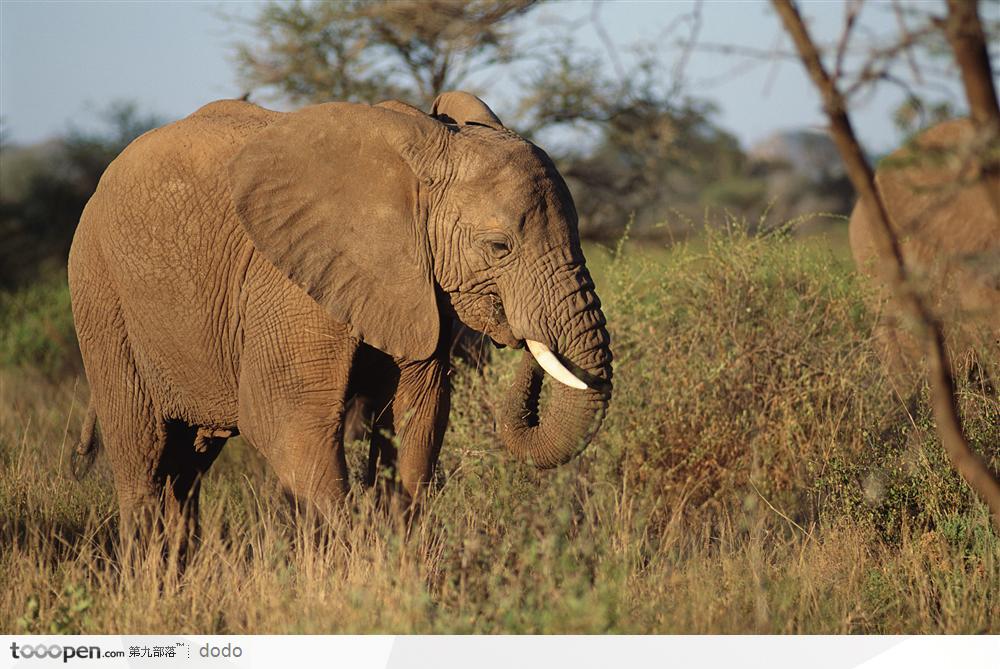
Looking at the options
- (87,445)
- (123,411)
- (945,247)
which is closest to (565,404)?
(123,411)

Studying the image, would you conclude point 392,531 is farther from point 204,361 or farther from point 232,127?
point 232,127

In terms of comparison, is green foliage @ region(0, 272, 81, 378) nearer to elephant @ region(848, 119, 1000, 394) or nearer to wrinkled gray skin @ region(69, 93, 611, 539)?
wrinkled gray skin @ region(69, 93, 611, 539)

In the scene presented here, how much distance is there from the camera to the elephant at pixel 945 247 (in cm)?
357

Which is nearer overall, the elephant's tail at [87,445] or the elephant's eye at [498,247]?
the elephant's eye at [498,247]

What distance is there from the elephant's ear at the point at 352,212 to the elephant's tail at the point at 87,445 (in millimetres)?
1763

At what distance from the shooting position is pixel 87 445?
638cm

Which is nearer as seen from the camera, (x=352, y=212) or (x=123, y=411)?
(x=352, y=212)

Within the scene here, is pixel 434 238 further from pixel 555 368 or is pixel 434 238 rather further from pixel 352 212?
pixel 555 368

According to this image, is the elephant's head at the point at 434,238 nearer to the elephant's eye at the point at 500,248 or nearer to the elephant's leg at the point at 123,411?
the elephant's eye at the point at 500,248
